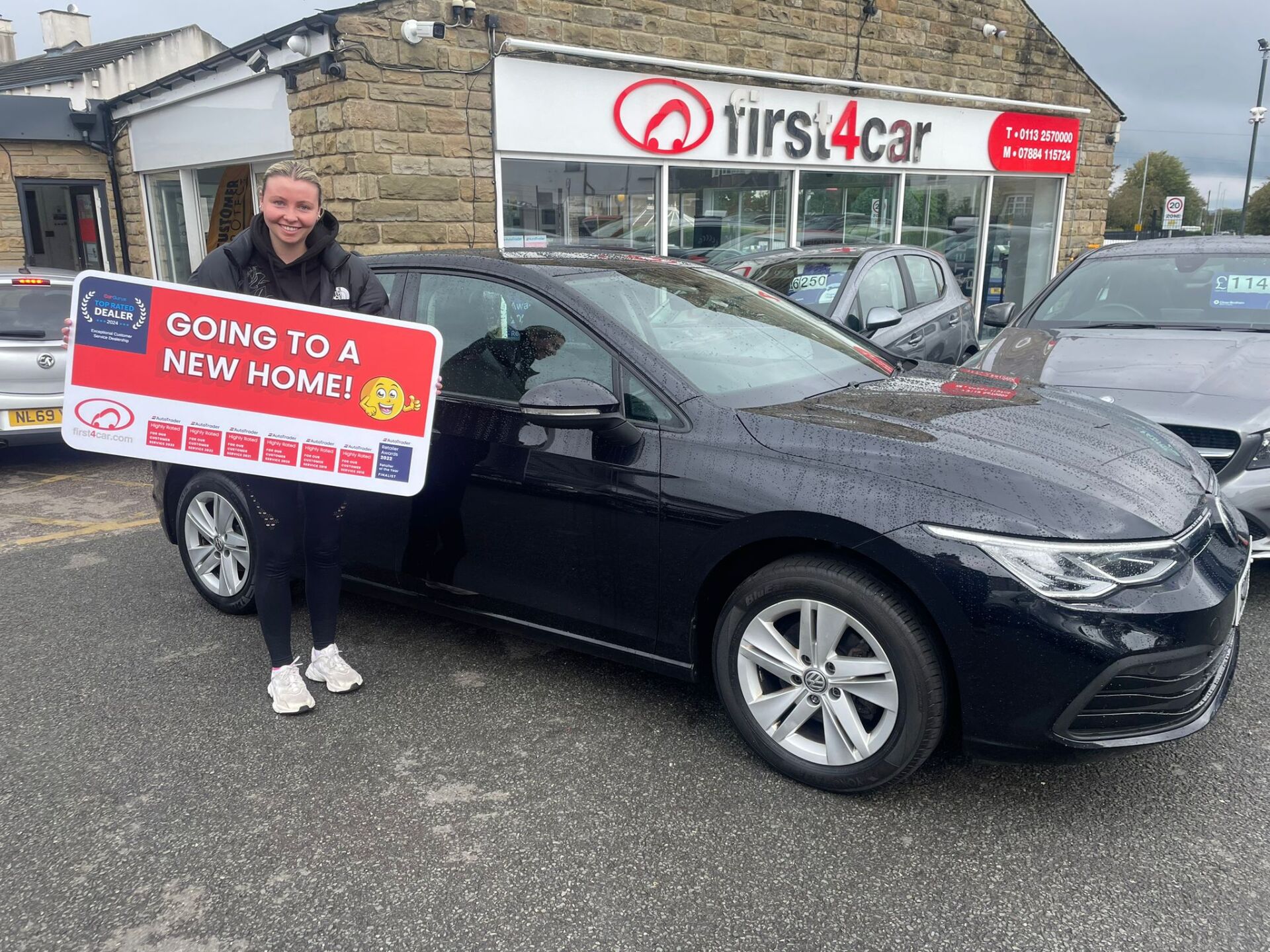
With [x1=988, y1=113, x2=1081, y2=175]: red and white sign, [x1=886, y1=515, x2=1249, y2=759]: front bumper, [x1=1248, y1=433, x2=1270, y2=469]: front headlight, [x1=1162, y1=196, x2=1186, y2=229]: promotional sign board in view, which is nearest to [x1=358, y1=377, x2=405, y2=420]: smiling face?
[x1=886, y1=515, x2=1249, y2=759]: front bumper

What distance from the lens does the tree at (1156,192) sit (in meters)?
96.8

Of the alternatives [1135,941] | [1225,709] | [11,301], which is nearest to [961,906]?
[1135,941]

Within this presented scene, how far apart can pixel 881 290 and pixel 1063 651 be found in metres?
4.92

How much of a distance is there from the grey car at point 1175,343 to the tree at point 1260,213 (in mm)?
87928

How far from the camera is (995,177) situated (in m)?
13.1

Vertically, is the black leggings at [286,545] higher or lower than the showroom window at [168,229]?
lower

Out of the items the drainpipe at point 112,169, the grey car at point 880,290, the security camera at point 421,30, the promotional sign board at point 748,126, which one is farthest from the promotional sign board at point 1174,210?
the drainpipe at point 112,169

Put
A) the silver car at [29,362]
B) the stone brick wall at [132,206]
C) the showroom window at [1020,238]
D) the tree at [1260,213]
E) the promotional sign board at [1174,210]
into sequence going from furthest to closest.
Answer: the tree at [1260,213] < the promotional sign board at [1174,210] < the showroom window at [1020,238] < the stone brick wall at [132,206] < the silver car at [29,362]

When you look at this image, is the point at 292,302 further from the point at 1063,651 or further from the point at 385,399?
the point at 1063,651

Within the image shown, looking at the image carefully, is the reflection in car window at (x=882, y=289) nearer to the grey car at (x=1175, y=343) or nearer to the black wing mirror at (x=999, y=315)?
the black wing mirror at (x=999, y=315)

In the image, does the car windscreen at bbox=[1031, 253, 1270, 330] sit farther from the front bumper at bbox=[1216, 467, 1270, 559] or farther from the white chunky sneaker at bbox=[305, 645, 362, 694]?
the white chunky sneaker at bbox=[305, 645, 362, 694]

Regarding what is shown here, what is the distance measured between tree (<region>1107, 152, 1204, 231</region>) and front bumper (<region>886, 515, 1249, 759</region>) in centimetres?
10771

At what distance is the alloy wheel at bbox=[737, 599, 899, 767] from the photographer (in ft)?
8.66

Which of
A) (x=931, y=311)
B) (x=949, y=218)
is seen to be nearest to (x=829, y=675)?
(x=931, y=311)
